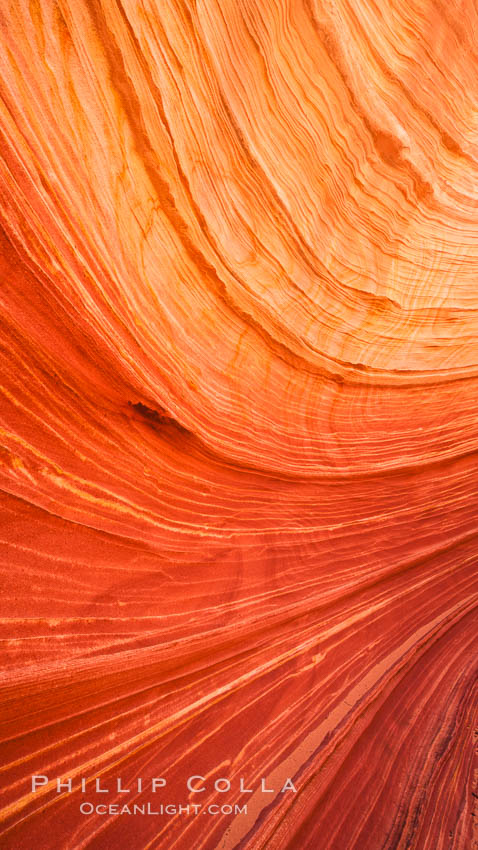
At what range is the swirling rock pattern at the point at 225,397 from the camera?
106cm

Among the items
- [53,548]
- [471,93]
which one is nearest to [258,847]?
[53,548]

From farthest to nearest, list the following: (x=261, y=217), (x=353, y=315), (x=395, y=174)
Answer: (x=353, y=315) → (x=395, y=174) → (x=261, y=217)

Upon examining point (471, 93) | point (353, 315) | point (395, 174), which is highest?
point (471, 93)

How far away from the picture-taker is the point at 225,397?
5.26 feet

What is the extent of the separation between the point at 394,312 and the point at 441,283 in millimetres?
261

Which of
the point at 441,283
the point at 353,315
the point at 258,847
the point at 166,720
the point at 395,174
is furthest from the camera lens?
the point at 441,283

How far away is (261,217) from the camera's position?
56.3 inches

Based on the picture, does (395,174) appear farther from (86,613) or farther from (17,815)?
(17,815)

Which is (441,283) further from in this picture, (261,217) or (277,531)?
(277,531)

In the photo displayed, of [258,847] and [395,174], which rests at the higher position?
[395,174]

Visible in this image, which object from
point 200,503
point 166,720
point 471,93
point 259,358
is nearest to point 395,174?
point 471,93

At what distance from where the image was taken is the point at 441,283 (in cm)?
194

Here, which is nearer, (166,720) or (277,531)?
(166,720)

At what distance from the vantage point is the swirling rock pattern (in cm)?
106
